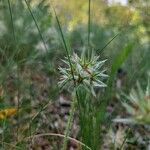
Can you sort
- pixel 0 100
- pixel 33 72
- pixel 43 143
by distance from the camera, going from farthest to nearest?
1. pixel 33 72
2. pixel 43 143
3. pixel 0 100

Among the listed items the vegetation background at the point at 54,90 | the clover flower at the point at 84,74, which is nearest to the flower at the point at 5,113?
the vegetation background at the point at 54,90

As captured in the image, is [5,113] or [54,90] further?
[54,90]

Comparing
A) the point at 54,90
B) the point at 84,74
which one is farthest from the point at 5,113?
the point at 84,74

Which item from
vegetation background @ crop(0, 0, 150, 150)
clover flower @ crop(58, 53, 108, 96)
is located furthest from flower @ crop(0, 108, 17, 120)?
clover flower @ crop(58, 53, 108, 96)

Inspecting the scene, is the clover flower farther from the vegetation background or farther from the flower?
the flower

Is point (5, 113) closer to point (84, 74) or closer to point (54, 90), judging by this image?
point (54, 90)

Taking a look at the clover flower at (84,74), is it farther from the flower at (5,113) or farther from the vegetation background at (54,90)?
the flower at (5,113)

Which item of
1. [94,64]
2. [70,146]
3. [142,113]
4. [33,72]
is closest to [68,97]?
[33,72]

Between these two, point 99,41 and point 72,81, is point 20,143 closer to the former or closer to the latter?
point 72,81
